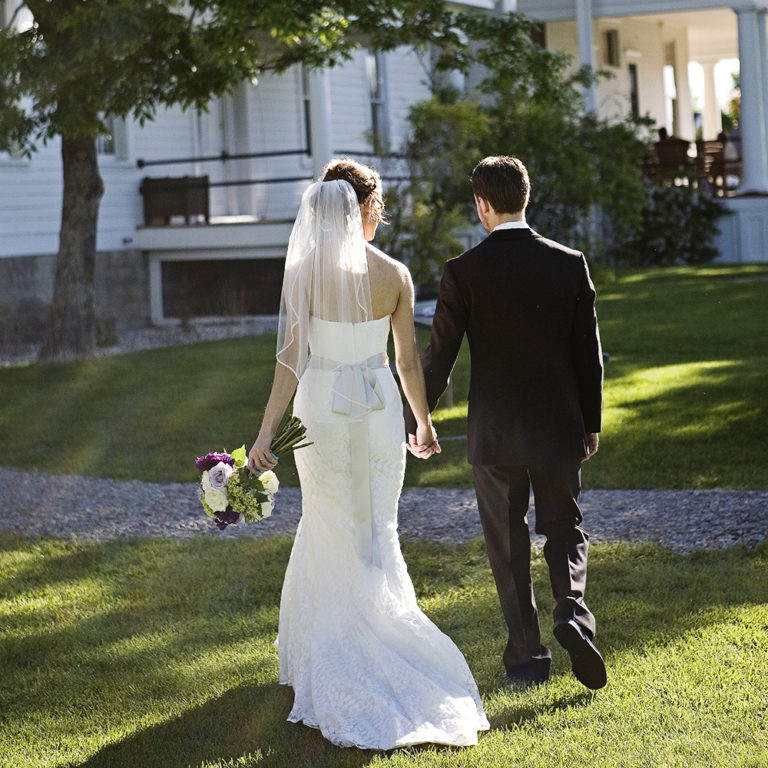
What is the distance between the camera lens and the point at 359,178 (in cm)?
443

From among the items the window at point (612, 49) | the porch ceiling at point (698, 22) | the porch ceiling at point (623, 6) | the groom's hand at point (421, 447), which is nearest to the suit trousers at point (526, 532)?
the groom's hand at point (421, 447)

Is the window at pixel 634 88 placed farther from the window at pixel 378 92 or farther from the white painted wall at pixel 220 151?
the window at pixel 378 92

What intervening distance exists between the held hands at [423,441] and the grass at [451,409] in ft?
11.0

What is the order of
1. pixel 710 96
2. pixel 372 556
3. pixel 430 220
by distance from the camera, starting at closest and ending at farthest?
pixel 372 556 < pixel 430 220 < pixel 710 96

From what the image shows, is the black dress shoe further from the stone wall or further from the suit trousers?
the stone wall

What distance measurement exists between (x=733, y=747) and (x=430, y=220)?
40.7 feet

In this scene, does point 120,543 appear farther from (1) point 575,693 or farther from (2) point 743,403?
(2) point 743,403

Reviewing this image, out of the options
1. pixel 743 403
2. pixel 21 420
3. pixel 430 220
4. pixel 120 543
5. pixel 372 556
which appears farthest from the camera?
pixel 430 220

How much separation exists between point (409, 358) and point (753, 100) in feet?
63.1

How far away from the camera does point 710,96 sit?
3312 cm

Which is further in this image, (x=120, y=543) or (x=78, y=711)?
(x=120, y=543)

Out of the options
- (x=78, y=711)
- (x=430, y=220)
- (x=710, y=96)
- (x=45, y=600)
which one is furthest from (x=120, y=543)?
(x=710, y=96)

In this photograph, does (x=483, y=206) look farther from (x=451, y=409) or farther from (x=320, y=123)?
(x=320, y=123)

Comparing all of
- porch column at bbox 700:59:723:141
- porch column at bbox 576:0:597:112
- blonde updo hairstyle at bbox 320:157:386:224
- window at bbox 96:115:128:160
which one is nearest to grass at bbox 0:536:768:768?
blonde updo hairstyle at bbox 320:157:386:224
